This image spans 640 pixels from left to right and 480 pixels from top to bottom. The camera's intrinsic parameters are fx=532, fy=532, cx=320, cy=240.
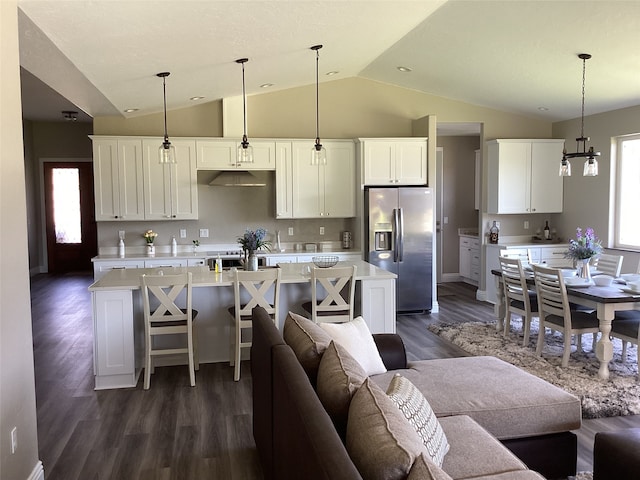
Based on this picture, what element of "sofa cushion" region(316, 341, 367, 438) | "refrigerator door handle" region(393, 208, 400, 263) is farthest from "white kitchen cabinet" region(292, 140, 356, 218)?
"sofa cushion" region(316, 341, 367, 438)

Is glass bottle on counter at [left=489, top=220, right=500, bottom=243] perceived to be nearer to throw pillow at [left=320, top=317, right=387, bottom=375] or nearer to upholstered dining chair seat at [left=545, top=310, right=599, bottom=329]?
upholstered dining chair seat at [left=545, top=310, right=599, bottom=329]

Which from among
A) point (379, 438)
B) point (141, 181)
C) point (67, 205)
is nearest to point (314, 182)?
point (141, 181)

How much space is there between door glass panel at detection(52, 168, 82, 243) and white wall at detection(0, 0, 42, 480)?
951 cm

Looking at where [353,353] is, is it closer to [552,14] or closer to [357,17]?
[357,17]

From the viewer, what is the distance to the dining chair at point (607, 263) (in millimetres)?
5754

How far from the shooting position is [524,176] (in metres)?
7.73

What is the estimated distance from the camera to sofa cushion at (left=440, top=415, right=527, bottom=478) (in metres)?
2.12

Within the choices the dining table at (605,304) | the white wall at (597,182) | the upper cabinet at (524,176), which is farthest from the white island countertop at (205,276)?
the white wall at (597,182)

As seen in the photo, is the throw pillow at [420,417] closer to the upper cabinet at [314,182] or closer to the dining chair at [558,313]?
the dining chair at [558,313]

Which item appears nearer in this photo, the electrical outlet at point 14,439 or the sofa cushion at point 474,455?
the sofa cushion at point 474,455

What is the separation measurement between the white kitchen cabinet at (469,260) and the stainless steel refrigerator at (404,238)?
2.15m

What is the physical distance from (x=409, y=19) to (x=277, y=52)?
1285mm

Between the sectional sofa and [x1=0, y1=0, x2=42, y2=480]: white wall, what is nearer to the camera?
the sectional sofa

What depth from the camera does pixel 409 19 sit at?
496 cm
